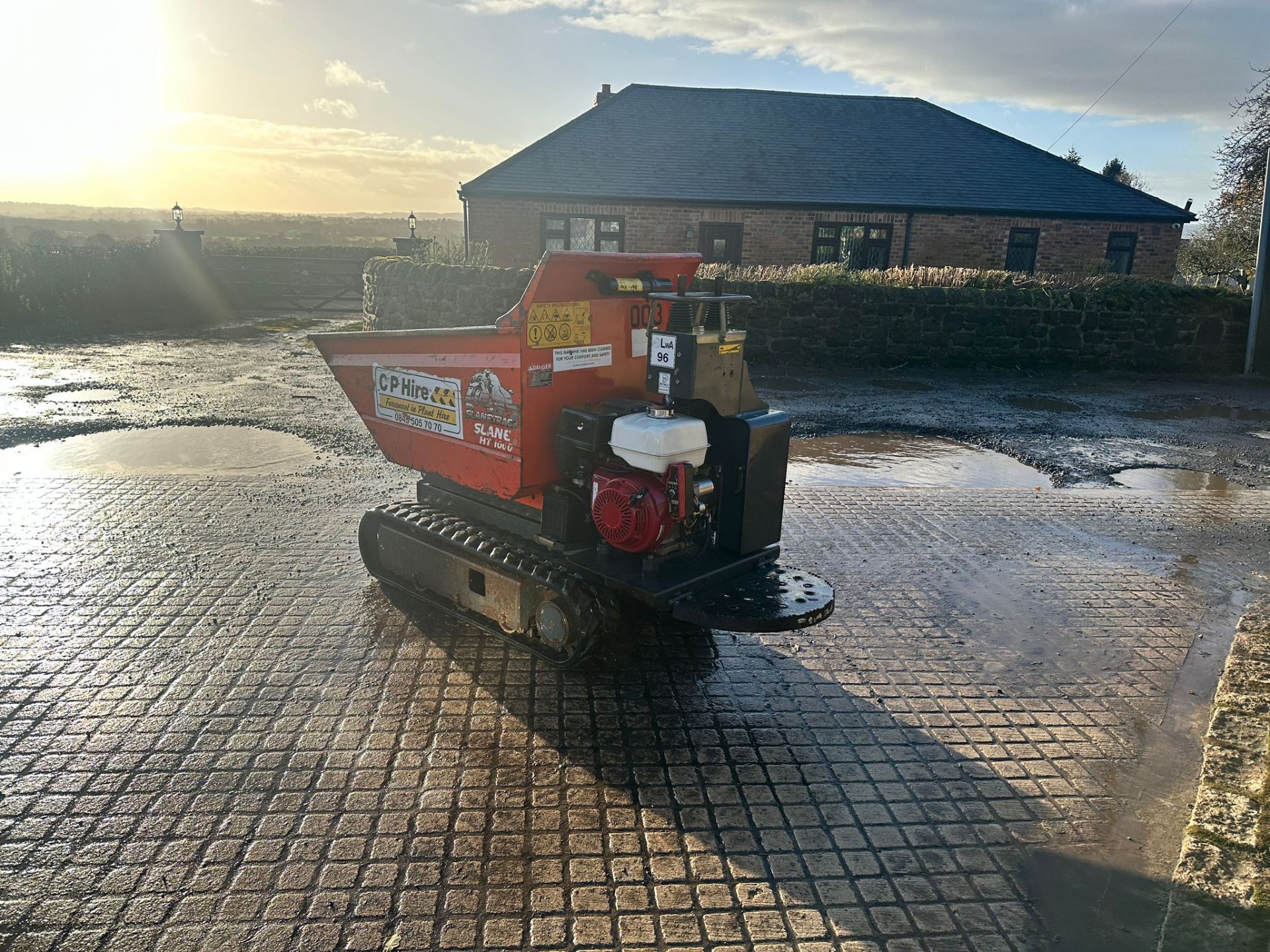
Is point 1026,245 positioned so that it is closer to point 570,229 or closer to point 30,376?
point 570,229

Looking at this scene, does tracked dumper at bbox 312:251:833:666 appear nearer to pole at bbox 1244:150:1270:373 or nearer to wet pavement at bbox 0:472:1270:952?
wet pavement at bbox 0:472:1270:952

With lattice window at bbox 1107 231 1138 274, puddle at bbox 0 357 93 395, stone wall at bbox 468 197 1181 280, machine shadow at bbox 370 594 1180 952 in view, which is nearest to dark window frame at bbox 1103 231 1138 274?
lattice window at bbox 1107 231 1138 274

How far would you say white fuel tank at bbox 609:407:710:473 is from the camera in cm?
470

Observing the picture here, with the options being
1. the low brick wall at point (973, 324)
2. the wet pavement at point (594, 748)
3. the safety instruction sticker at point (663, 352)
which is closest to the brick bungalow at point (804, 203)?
the low brick wall at point (973, 324)

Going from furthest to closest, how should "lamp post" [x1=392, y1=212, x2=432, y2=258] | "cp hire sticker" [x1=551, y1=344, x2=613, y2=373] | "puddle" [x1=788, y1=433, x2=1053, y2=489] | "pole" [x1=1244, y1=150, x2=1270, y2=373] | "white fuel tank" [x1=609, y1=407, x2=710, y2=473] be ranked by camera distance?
1. "lamp post" [x1=392, y1=212, x2=432, y2=258]
2. "pole" [x1=1244, y1=150, x2=1270, y2=373]
3. "puddle" [x1=788, y1=433, x2=1053, y2=489]
4. "cp hire sticker" [x1=551, y1=344, x2=613, y2=373]
5. "white fuel tank" [x1=609, y1=407, x2=710, y2=473]

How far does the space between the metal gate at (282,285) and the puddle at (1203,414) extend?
19895mm

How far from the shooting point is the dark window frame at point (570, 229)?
24.4 m

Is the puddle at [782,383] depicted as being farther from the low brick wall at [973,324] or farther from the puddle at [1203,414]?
the puddle at [1203,414]

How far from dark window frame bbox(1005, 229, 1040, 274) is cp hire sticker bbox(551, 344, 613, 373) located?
2306 cm

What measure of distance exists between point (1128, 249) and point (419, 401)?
85.8 feet

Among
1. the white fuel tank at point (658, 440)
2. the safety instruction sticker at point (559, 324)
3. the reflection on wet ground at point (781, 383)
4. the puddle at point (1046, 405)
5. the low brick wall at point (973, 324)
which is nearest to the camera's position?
the white fuel tank at point (658, 440)

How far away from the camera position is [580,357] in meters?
5.24

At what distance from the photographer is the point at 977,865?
3.72 m

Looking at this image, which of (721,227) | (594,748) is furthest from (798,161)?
(594,748)
